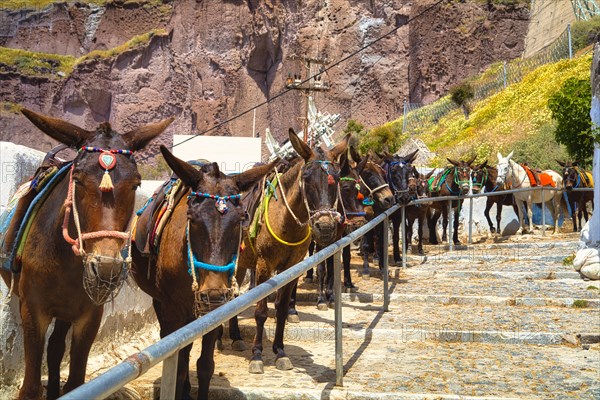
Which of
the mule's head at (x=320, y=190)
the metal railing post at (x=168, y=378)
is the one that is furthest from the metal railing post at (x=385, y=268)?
the metal railing post at (x=168, y=378)

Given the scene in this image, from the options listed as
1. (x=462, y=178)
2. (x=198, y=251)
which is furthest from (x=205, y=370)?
(x=462, y=178)

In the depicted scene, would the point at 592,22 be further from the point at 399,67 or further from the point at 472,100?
the point at 399,67

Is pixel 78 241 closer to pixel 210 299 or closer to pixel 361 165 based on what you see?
pixel 210 299

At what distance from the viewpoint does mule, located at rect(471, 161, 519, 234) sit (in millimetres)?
19203

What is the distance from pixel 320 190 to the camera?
6699mm

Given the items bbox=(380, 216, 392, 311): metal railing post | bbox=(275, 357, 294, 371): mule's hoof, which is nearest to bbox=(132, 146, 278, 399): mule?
bbox=(275, 357, 294, 371): mule's hoof

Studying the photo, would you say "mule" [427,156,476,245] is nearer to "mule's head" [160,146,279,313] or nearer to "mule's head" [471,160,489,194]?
"mule's head" [471,160,489,194]

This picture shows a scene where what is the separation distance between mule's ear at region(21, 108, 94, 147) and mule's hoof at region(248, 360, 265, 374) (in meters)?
3.01

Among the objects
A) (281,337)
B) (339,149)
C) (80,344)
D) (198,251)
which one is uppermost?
(339,149)

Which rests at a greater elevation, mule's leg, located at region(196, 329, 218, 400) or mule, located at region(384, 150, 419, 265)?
mule, located at region(384, 150, 419, 265)

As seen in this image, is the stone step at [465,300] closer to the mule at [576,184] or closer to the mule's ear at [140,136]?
the mule's ear at [140,136]

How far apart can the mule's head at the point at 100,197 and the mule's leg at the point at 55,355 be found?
3.84 ft

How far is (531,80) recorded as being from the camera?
42750mm

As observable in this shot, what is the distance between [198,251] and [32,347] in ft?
4.17
